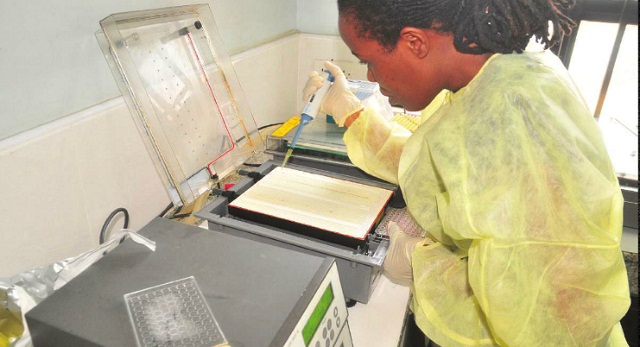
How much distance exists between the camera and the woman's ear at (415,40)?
0.70 meters

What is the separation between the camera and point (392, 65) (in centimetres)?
77

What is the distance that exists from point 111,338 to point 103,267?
0.16 metres

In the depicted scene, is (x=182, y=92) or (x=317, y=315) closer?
(x=317, y=315)

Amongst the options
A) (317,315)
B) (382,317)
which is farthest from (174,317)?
(382,317)

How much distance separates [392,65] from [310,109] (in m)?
0.55

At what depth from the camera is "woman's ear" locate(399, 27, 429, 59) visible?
0.70m

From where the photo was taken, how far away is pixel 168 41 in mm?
1145

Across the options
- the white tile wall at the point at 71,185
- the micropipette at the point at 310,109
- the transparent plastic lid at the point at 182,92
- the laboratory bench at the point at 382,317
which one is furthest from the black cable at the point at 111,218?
the laboratory bench at the point at 382,317

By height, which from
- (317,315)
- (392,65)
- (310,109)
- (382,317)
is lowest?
(382,317)

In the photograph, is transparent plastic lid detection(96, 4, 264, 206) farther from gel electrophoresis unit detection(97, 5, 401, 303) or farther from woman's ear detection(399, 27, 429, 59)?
woman's ear detection(399, 27, 429, 59)

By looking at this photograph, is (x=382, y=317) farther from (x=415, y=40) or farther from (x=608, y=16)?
(x=608, y=16)

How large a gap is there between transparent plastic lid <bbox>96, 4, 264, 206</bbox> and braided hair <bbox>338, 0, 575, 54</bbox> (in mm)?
591

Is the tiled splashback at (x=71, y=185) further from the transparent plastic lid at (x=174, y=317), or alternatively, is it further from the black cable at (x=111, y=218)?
the transparent plastic lid at (x=174, y=317)

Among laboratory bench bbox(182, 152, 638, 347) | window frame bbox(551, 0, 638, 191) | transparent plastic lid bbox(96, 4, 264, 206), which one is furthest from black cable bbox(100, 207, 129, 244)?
window frame bbox(551, 0, 638, 191)
